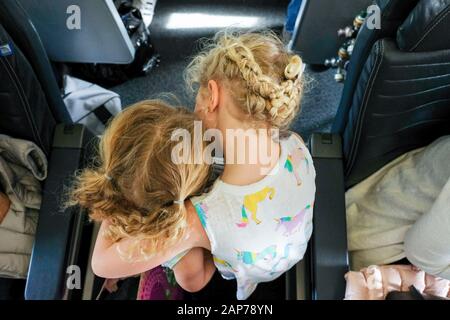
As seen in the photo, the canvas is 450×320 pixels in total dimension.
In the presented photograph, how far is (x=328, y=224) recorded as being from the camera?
95cm

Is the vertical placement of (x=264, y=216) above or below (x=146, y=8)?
below

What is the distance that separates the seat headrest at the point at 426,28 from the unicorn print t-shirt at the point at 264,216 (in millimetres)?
274

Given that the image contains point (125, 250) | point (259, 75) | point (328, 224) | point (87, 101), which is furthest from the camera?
point (87, 101)

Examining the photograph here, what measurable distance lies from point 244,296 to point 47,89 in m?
0.65

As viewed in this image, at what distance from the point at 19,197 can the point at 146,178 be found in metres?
0.42

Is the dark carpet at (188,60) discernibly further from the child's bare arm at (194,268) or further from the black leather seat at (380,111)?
the child's bare arm at (194,268)

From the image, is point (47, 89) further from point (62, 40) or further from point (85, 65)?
point (85, 65)

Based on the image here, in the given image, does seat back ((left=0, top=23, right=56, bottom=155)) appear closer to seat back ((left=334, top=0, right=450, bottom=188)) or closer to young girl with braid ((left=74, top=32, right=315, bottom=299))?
young girl with braid ((left=74, top=32, right=315, bottom=299))

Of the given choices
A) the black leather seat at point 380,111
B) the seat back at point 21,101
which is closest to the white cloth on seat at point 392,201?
the black leather seat at point 380,111

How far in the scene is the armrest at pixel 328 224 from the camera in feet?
3.00

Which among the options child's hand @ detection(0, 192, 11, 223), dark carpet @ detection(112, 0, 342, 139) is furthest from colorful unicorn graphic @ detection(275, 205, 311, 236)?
dark carpet @ detection(112, 0, 342, 139)

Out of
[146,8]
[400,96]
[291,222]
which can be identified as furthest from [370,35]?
[146,8]

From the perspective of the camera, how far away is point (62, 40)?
1441 mm

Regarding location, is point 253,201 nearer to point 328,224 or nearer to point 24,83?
point 328,224
